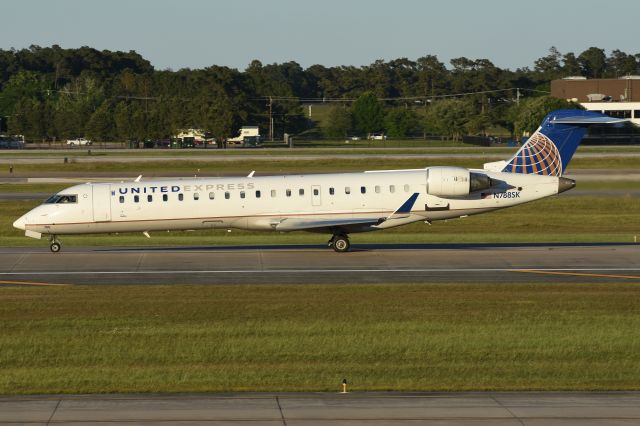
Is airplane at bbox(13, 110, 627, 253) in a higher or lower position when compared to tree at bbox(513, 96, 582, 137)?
lower

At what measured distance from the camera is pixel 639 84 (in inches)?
6004

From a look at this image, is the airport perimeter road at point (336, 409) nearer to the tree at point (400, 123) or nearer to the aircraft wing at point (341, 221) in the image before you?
the aircraft wing at point (341, 221)

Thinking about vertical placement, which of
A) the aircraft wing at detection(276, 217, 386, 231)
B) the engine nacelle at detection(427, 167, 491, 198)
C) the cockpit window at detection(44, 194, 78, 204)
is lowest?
Result: the aircraft wing at detection(276, 217, 386, 231)

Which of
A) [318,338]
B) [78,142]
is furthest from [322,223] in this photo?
[78,142]

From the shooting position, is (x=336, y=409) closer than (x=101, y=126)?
Yes

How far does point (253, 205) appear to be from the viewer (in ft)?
113

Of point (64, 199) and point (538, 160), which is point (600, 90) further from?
point (64, 199)

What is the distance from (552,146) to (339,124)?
131 meters

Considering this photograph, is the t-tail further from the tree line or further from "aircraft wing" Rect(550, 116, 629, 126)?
the tree line

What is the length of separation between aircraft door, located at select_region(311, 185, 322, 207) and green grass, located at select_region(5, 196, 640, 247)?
18.9 ft

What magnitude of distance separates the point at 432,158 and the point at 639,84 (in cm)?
7352

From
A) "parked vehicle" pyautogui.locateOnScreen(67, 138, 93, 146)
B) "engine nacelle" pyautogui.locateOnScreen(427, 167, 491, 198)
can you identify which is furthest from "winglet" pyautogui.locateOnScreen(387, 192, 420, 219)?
"parked vehicle" pyautogui.locateOnScreen(67, 138, 93, 146)

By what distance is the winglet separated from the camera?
1355 inches

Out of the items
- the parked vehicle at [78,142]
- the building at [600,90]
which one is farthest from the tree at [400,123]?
the parked vehicle at [78,142]
